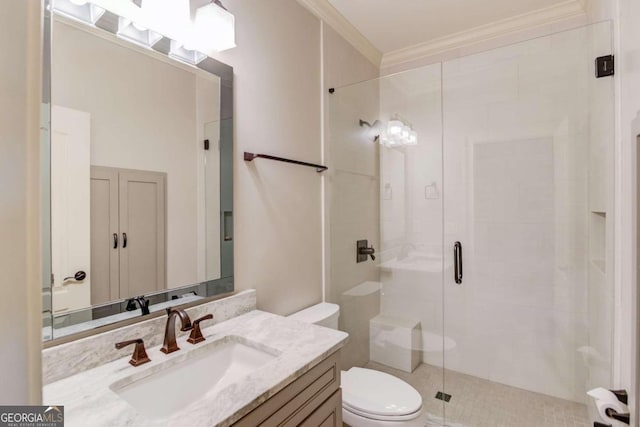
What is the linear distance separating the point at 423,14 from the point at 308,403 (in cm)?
246

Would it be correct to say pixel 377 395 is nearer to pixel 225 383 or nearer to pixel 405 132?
pixel 225 383

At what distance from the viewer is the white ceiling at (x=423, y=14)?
2.09 meters

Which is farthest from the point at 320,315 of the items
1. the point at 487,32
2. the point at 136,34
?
the point at 487,32

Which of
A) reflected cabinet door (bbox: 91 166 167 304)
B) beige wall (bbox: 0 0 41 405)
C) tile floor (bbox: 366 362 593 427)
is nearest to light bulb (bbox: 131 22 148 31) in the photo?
reflected cabinet door (bbox: 91 166 167 304)

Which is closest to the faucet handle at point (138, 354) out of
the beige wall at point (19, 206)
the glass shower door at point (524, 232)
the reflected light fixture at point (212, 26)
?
the beige wall at point (19, 206)

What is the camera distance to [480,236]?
2316 millimetres

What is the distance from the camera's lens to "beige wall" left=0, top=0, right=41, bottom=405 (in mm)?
275

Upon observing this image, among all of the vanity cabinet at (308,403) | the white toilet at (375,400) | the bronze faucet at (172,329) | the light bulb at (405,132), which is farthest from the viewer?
the light bulb at (405,132)

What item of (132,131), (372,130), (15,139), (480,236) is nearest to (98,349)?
(132,131)

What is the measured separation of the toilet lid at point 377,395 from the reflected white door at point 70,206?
1287 mm

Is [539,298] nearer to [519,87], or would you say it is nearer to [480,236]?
[480,236]

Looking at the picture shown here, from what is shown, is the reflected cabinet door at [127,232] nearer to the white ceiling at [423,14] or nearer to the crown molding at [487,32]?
the white ceiling at [423,14]

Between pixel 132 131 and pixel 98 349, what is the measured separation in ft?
2.47

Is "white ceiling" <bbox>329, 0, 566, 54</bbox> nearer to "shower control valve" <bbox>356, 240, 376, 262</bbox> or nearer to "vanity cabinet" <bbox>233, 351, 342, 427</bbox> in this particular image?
"shower control valve" <bbox>356, 240, 376, 262</bbox>
